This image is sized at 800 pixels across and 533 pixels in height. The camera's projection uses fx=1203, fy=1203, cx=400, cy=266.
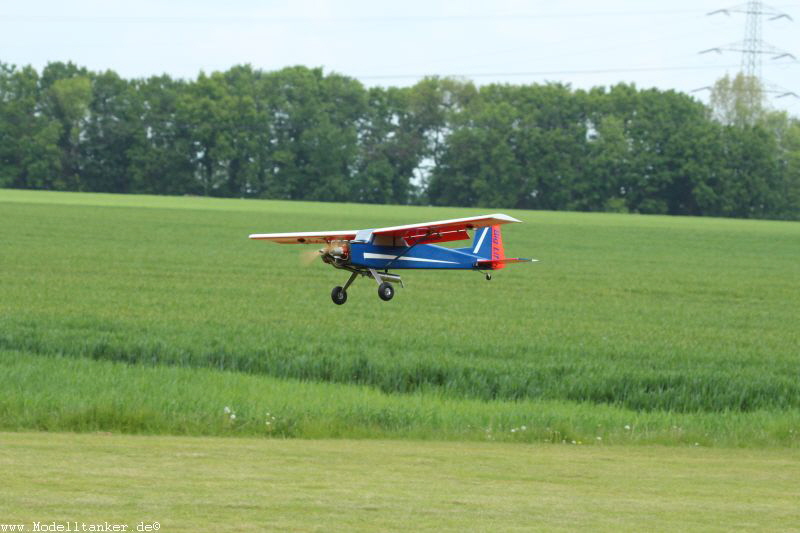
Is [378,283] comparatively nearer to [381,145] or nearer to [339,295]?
[339,295]

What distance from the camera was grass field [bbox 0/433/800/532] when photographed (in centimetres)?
1387

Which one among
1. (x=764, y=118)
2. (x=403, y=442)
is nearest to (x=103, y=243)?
(x=403, y=442)

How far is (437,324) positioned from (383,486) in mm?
26609

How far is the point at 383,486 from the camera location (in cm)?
1636

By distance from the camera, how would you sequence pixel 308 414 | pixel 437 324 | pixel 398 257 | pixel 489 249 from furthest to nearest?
pixel 437 324, pixel 308 414, pixel 489 249, pixel 398 257

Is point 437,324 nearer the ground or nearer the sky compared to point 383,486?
nearer the ground

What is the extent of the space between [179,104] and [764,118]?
560ft

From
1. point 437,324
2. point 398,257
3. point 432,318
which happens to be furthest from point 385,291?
point 432,318

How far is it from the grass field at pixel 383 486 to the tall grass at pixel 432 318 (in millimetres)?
7406

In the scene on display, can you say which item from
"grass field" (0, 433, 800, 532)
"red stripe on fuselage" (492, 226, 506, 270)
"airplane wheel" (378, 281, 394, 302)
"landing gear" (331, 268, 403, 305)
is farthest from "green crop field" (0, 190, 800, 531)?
"airplane wheel" (378, 281, 394, 302)

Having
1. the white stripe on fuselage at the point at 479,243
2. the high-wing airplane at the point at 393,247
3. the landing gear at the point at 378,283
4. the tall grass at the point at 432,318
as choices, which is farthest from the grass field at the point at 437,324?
the landing gear at the point at 378,283

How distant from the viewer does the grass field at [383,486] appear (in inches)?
546

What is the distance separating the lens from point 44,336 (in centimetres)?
3519

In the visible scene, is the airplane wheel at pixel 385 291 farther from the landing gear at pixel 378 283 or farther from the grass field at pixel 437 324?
the grass field at pixel 437 324
